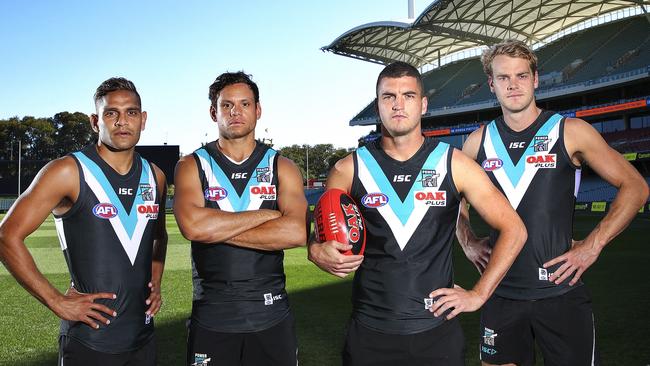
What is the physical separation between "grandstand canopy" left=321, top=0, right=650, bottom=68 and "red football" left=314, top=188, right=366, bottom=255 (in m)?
43.4

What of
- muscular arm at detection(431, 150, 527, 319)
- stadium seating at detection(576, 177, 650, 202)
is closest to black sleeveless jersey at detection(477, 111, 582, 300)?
muscular arm at detection(431, 150, 527, 319)

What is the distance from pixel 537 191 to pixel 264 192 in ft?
5.90

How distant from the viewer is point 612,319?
22.9ft

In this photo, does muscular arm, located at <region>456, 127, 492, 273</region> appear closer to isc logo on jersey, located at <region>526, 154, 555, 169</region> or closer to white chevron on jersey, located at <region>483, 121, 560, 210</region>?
white chevron on jersey, located at <region>483, 121, 560, 210</region>

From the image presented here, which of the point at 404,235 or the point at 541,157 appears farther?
the point at 541,157

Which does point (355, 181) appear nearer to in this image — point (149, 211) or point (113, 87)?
point (149, 211)

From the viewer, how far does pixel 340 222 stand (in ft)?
9.64

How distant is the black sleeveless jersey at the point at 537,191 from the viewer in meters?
3.68

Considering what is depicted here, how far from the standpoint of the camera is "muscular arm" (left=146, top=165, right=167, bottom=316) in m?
3.60

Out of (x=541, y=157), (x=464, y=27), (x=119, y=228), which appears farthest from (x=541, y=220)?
(x=464, y=27)

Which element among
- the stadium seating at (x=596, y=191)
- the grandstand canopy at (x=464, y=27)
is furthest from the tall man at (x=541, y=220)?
the grandstand canopy at (x=464, y=27)

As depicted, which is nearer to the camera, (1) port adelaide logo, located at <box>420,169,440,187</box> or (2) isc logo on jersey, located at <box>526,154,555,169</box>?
(1) port adelaide logo, located at <box>420,169,440,187</box>

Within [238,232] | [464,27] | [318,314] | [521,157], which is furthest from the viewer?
[464,27]

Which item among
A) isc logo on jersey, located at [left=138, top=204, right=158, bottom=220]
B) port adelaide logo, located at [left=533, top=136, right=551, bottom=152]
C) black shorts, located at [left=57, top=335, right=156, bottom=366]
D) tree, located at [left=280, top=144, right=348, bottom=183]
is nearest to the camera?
black shorts, located at [left=57, top=335, right=156, bottom=366]
